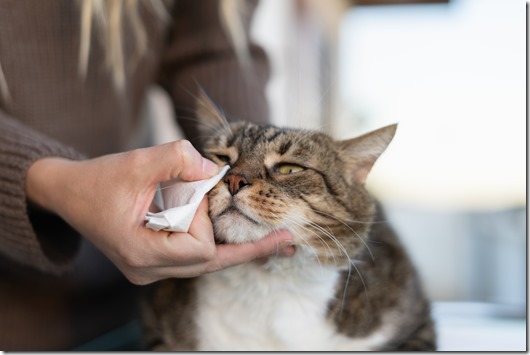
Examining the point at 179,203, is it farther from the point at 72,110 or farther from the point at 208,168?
the point at 72,110

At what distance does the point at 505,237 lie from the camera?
2.58m

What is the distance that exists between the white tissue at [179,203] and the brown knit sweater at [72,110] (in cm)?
23

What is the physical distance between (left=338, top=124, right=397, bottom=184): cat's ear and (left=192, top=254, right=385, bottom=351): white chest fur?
7.6 inches

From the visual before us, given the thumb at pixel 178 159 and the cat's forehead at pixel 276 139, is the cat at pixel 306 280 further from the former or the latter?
the thumb at pixel 178 159

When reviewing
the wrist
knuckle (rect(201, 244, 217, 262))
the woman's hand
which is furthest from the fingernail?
the wrist

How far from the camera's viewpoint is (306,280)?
94 centimetres

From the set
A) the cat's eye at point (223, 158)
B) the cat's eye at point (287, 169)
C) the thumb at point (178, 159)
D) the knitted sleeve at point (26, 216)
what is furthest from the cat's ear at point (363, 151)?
the knitted sleeve at point (26, 216)

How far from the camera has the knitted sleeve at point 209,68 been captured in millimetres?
1292

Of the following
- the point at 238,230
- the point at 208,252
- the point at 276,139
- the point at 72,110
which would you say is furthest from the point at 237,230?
the point at 72,110

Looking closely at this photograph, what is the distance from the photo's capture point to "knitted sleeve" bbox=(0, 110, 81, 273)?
80 cm

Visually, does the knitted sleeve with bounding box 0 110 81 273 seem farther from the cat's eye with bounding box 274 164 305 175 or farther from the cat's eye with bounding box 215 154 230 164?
the cat's eye with bounding box 274 164 305 175

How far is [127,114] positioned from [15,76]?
29 cm

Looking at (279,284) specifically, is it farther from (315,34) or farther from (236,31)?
Answer: (315,34)

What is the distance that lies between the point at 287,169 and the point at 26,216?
1.45 feet
